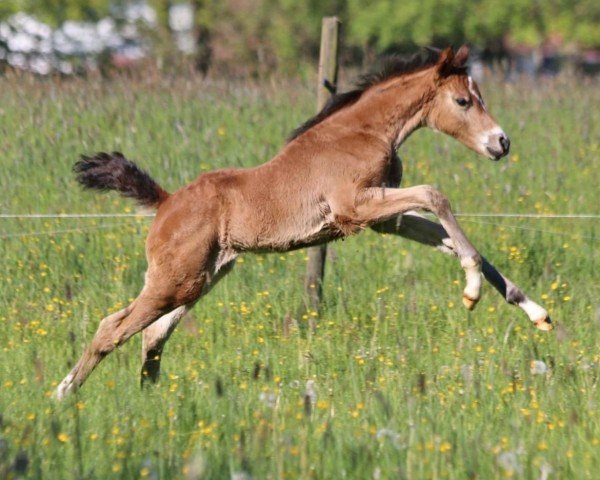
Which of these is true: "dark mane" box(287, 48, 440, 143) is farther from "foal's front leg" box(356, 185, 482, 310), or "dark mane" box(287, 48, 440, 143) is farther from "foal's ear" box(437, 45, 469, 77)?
"foal's front leg" box(356, 185, 482, 310)

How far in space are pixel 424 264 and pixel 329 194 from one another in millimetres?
2251

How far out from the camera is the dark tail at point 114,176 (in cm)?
654

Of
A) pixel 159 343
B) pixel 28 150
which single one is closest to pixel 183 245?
pixel 159 343

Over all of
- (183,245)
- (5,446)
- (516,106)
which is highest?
(516,106)

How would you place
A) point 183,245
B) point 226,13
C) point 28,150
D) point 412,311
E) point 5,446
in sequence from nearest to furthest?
point 5,446 < point 183,245 < point 412,311 < point 28,150 < point 226,13

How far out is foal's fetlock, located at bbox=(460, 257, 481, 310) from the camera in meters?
6.18

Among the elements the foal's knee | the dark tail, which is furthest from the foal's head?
the dark tail

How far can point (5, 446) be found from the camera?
14.3 feet

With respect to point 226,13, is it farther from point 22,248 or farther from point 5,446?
point 5,446

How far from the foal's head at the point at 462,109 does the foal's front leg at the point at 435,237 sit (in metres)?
0.55

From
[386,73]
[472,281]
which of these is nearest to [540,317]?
[472,281]

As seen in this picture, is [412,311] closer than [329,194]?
No

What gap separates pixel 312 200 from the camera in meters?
6.50

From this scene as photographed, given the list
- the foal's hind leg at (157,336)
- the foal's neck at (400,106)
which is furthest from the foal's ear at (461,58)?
the foal's hind leg at (157,336)
